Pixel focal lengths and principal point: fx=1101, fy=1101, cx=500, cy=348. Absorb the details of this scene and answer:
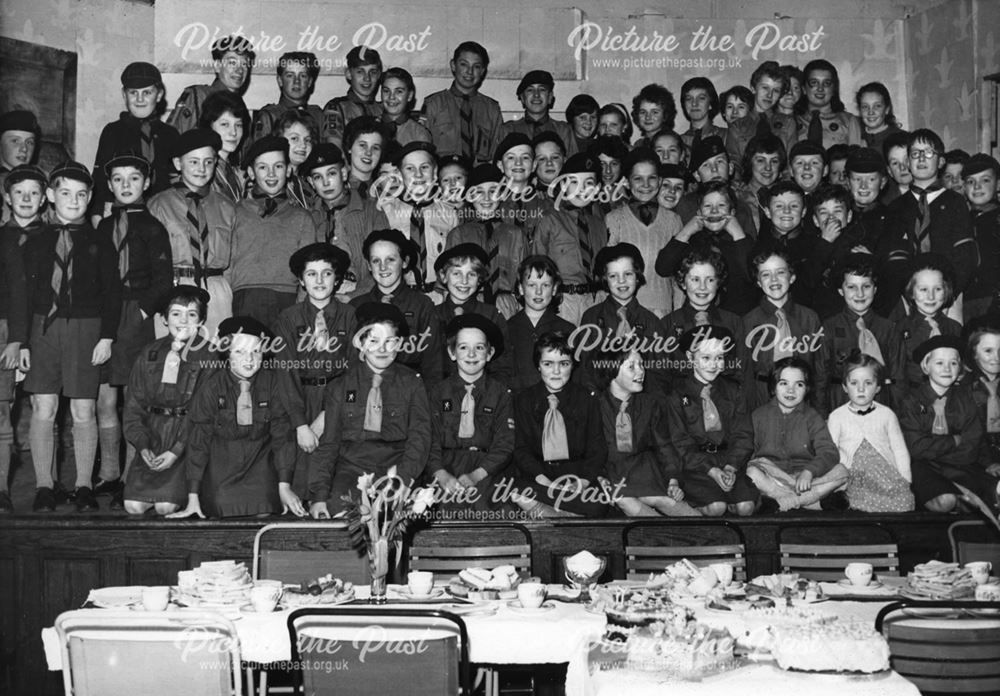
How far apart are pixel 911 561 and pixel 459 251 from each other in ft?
9.18

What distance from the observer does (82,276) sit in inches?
229

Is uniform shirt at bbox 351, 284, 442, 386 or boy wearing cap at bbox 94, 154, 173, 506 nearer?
boy wearing cap at bbox 94, 154, 173, 506

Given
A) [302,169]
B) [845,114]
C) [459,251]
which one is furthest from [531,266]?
[845,114]

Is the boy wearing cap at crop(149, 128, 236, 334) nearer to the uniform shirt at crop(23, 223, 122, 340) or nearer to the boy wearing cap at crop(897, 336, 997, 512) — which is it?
the uniform shirt at crop(23, 223, 122, 340)

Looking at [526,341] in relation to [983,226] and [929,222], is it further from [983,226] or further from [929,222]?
[983,226]

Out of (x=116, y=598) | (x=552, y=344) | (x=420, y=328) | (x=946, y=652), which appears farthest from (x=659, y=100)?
(x=116, y=598)

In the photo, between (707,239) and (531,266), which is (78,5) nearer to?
(531,266)

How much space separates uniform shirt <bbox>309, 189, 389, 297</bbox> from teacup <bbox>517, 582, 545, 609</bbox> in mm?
2853

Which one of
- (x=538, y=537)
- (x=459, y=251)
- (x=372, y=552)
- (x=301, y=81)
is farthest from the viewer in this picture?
(x=301, y=81)

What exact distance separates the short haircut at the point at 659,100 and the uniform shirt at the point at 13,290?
3.59 m

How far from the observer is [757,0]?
22.4ft

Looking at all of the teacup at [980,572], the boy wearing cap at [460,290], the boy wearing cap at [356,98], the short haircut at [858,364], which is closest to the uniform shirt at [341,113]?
the boy wearing cap at [356,98]

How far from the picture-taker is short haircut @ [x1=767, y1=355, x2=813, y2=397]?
5.88 m

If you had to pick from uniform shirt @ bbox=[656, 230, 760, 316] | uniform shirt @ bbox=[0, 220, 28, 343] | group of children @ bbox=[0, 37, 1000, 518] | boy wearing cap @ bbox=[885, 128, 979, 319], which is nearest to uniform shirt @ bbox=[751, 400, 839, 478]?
group of children @ bbox=[0, 37, 1000, 518]
